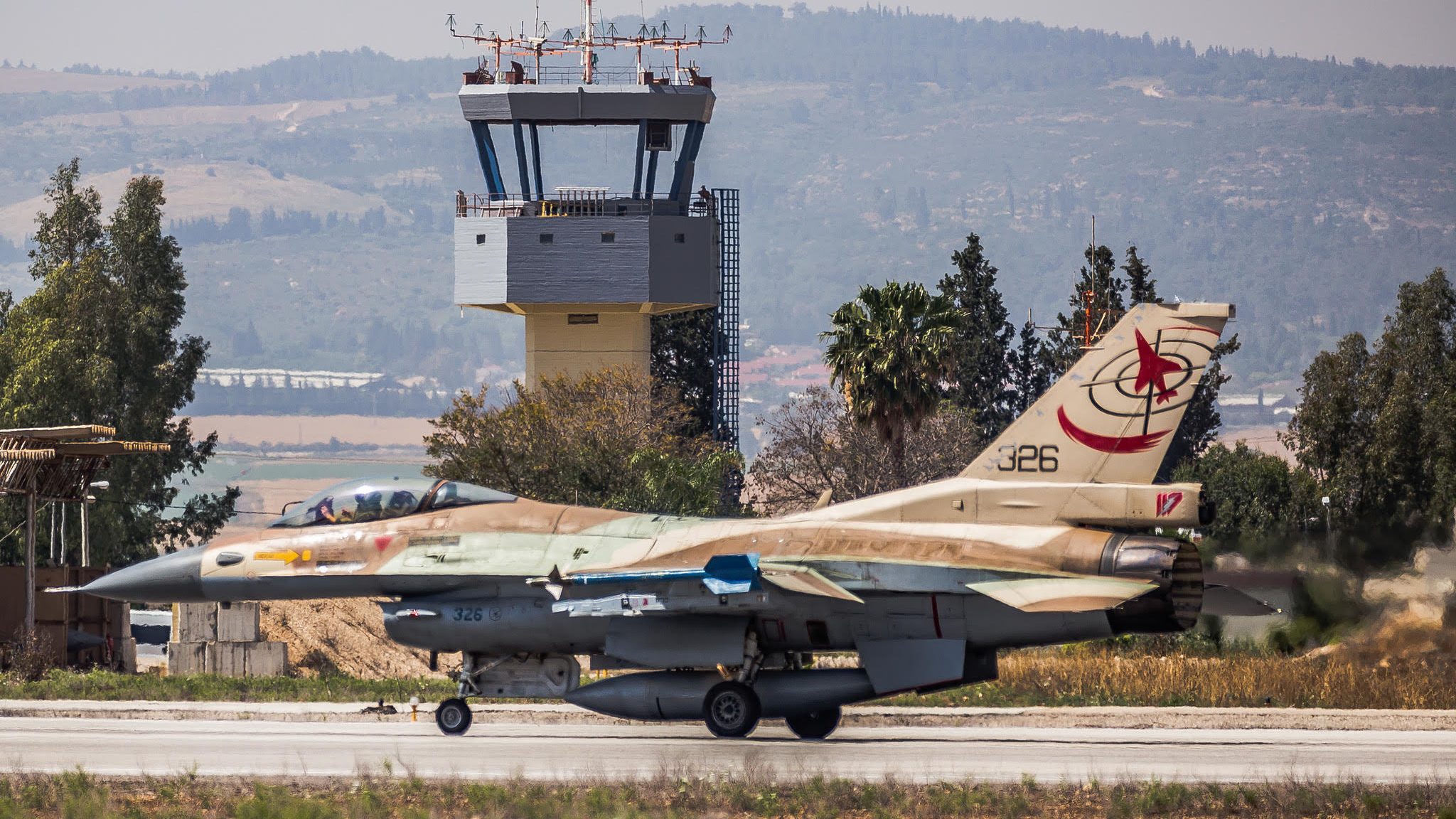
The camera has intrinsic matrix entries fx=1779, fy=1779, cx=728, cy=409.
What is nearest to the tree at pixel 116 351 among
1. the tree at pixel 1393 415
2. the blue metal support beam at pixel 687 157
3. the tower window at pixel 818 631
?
the blue metal support beam at pixel 687 157

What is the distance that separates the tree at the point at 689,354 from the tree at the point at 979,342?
11642 millimetres

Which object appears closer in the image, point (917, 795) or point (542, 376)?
point (917, 795)

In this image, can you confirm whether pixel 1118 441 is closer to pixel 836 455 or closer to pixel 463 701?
pixel 463 701

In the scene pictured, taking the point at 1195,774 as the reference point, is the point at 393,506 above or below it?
above

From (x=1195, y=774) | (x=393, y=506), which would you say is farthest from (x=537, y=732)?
(x=1195, y=774)

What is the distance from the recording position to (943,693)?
28156mm

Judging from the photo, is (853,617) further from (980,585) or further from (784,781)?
(784,781)

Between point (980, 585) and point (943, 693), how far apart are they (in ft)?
25.6

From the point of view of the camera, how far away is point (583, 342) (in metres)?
69.9

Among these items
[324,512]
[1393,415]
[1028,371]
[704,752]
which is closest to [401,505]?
[324,512]

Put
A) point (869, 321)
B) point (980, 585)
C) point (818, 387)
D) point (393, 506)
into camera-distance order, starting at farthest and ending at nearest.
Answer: point (818, 387) < point (869, 321) < point (393, 506) < point (980, 585)

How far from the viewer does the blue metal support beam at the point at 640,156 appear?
68.0m

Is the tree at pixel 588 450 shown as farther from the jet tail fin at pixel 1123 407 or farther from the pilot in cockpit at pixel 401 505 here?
the jet tail fin at pixel 1123 407

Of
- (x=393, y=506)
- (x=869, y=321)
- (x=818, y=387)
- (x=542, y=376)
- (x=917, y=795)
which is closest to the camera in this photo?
(x=917, y=795)
